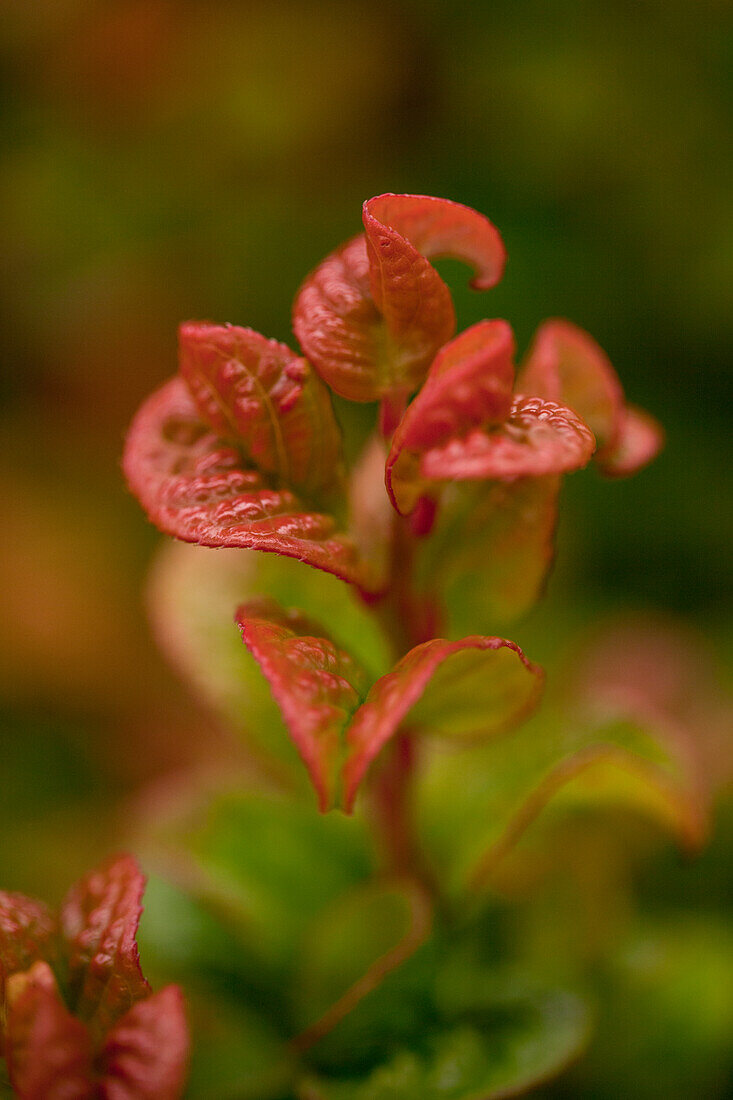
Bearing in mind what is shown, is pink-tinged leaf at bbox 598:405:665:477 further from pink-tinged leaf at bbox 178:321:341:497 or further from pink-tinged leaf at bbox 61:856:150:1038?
pink-tinged leaf at bbox 61:856:150:1038

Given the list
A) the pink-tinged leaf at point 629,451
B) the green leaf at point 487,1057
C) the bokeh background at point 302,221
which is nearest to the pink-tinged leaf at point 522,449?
the pink-tinged leaf at point 629,451

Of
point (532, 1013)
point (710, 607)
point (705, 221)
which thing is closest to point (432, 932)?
point (532, 1013)

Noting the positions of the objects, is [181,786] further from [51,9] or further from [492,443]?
[51,9]

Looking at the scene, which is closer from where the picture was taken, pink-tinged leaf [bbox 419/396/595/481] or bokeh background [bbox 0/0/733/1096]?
pink-tinged leaf [bbox 419/396/595/481]

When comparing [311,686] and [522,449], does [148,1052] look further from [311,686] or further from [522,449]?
[522,449]

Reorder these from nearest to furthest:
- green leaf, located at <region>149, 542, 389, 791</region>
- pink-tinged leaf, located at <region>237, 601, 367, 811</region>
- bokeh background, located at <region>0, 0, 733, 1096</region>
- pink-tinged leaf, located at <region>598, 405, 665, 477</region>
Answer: pink-tinged leaf, located at <region>237, 601, 367, 811</region>
pink-tinged leaf, located at <region>598, 405, 665, 477</region>
green leaf, located at <region>149, 542, 389, 791</region>
bokeh background, located at <region>0, 0, 733, 1096</region>

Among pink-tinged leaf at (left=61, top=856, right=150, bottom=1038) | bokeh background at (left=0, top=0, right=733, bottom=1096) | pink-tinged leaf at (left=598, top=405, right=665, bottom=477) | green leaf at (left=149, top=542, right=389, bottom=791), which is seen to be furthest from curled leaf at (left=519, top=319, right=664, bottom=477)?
bokeh background at (left=0, top=0, right=733, bottom=1096)

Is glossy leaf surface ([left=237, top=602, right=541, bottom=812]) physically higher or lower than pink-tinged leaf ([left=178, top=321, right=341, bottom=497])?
lower

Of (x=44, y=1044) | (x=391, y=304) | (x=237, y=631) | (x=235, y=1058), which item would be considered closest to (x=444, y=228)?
(x=391, y=304)
